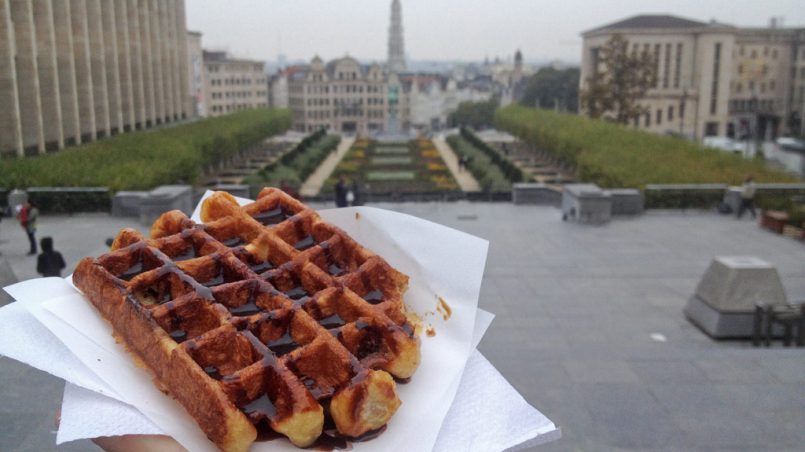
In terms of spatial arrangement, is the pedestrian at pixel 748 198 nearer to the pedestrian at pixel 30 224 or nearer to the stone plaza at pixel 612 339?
the stone plaza at pixel 612 339

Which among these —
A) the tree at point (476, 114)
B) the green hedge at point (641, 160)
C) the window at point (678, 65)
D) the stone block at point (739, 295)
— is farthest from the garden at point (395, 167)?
the tree at point (476, 114)

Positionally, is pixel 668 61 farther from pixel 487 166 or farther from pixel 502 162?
pixel 487 166

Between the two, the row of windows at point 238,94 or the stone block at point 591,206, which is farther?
the row of windows at point 238,94

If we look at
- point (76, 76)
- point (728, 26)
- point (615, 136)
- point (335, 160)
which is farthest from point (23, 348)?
point (728, 26)

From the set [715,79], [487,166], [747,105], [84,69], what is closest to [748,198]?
[487,166]

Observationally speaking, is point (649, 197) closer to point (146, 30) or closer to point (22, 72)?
point (22, 72)
